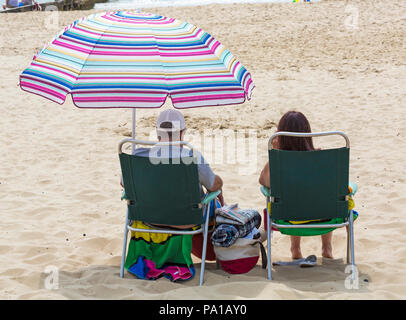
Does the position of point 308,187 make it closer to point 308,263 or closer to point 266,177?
point 266,177

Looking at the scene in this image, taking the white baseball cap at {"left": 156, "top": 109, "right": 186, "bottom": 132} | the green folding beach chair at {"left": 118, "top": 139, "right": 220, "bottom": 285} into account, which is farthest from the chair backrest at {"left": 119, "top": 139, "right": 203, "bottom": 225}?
the white baseball cap at {"left": 156, "top": 109, "right": 186, "bottom": 132}

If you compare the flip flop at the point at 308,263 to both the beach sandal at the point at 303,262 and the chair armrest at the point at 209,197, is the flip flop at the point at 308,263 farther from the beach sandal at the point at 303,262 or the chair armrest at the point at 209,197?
the chair armrest at the point at 209,197

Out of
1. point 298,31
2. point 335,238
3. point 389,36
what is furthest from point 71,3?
point 335,238

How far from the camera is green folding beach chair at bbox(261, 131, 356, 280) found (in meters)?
3.68

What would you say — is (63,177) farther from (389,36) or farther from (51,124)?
(389,36)

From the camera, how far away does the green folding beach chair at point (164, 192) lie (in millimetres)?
3674

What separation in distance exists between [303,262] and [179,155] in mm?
1167

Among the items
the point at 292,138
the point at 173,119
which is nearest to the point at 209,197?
the point at 173,119

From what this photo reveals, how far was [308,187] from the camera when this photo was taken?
3764 millimetres

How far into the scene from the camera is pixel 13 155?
716 centimetres

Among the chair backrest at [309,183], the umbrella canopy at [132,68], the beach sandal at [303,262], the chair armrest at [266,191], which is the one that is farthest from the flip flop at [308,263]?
the umbrella canopy at [132,68]

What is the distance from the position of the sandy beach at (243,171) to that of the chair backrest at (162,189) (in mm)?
421

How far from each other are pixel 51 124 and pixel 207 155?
269 cm

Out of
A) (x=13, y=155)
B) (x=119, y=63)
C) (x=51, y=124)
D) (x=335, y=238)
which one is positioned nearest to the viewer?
(x=119, y=63)
